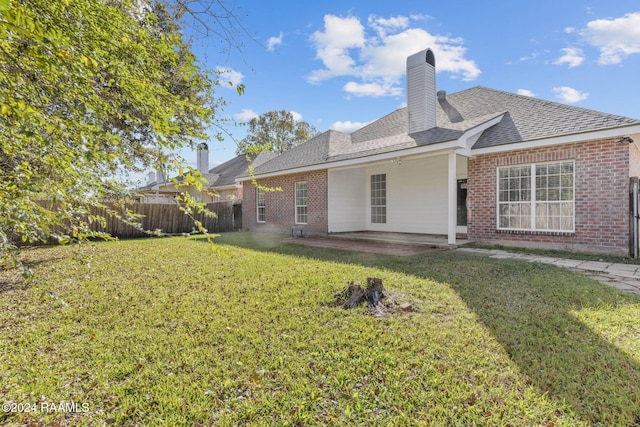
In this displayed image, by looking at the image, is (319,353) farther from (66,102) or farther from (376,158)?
(376,158)

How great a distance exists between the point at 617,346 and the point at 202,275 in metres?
6.42

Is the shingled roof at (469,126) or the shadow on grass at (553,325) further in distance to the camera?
the shingled roof at (469,126)

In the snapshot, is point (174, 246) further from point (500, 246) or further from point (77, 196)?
point (500, 246)

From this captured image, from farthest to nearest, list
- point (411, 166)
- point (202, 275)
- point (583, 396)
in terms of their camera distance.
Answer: point (411, 166)
point (202, 275)
point (583, 396)

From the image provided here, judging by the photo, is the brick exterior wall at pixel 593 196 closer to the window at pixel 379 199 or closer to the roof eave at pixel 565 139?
the roof eave at pixel 565 139

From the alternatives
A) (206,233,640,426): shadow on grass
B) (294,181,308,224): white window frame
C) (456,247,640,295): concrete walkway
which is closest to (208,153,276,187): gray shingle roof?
(294,181,308,224): white window frame

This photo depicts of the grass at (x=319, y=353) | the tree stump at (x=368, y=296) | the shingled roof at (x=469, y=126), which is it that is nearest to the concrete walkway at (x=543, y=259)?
the grass at (x=319, y=353)

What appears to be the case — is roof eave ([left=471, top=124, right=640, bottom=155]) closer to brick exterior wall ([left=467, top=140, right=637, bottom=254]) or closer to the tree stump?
brick exterior wall ([left=467, top=140, right=637, bottom=254])

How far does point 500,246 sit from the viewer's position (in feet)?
29.1

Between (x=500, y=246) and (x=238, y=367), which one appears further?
(x=500, y=246)

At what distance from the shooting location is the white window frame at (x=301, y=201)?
45.2ft

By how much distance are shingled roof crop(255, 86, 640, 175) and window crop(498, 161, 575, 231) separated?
0.94 meters

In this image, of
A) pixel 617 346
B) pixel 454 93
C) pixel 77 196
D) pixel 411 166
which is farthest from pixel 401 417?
pixel 454 93

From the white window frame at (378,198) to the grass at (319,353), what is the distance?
7.79 meters
